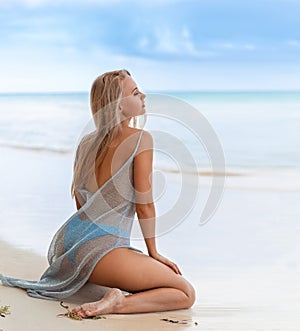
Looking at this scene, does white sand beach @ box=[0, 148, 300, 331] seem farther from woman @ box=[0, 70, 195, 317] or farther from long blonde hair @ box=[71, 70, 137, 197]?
long blonde hair @ box=[71, 70, 137, 197]

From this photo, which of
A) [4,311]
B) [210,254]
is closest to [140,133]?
[4,311]

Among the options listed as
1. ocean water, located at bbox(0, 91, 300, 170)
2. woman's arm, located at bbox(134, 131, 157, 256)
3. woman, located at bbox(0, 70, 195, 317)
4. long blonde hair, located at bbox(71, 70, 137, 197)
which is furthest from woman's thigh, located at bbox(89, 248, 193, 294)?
ocean water, located at bbox(0, 91, 300, 170)

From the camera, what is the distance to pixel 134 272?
258 centimetres

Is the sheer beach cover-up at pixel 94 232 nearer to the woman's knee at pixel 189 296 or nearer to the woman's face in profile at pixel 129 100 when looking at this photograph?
the woman's face in profile at pixel 129 100

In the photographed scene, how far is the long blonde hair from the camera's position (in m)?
2.71

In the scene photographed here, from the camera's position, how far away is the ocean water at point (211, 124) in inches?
301

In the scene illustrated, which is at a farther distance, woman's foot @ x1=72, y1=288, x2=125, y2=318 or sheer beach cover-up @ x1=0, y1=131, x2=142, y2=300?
sheer beach cover-up @ x1=0, y1=131, x2=142, y2=300

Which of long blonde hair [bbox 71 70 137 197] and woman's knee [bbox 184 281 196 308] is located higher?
long blonde hair [bbox 71 70 137 197]

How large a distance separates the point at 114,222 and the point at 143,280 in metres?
0.23

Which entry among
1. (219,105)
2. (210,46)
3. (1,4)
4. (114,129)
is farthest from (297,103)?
(114,129)

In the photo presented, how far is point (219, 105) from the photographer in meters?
13.1

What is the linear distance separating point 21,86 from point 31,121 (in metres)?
2.99

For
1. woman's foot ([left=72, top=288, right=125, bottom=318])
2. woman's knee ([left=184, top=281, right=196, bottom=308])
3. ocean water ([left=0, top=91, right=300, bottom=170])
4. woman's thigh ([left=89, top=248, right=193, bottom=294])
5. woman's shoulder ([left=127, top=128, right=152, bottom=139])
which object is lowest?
woman's foot ([left=72, top=288, right=125, bottom=318])

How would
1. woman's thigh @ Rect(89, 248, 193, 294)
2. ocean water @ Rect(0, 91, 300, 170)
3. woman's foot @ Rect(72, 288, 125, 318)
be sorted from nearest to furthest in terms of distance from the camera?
woman's foot @ Rect(72, 288, 125, 318), woman's thigh @ Rect(89, 248, 193, 294), ocean water @ Rect(0, 91, 300, 170)
